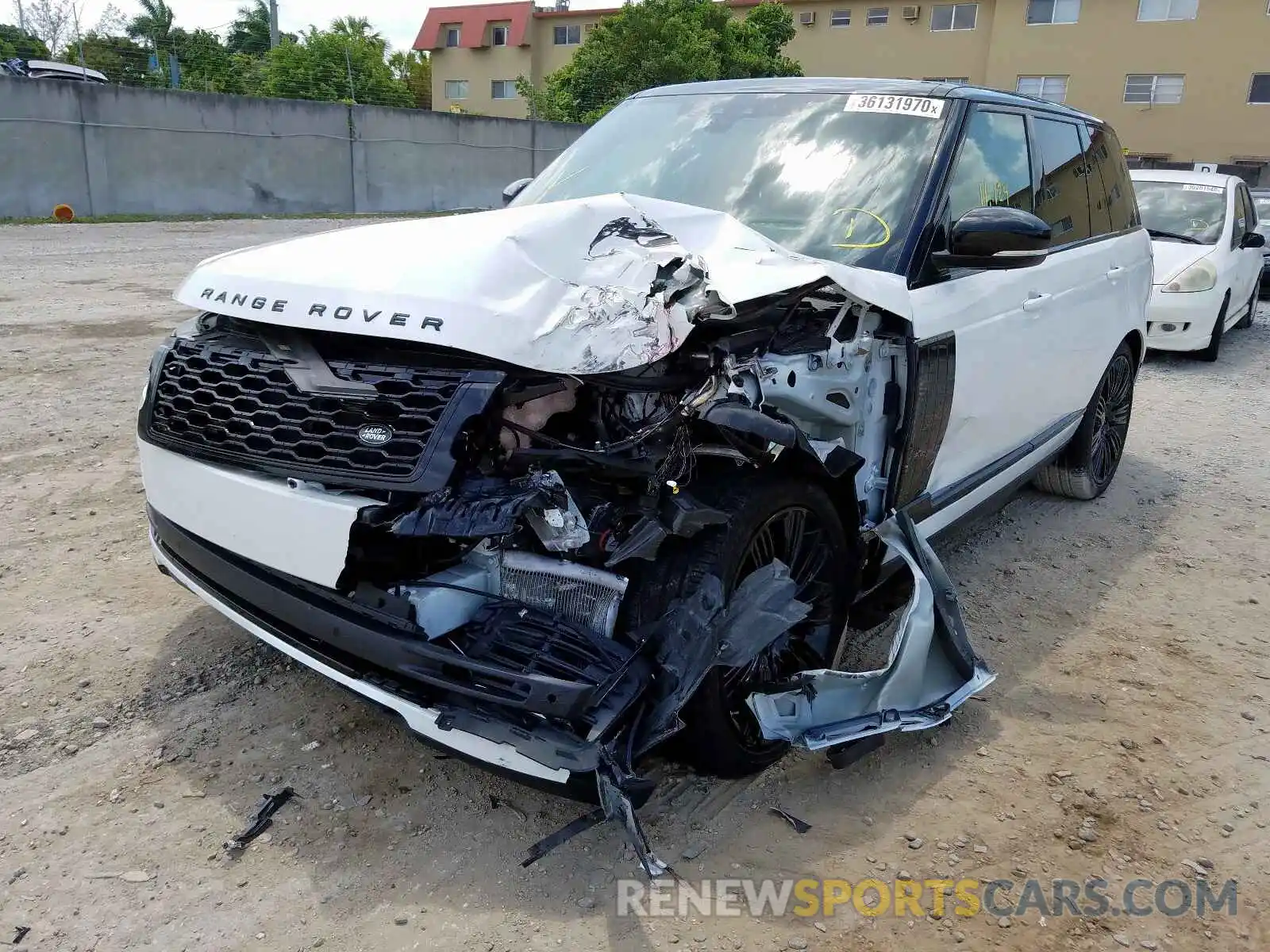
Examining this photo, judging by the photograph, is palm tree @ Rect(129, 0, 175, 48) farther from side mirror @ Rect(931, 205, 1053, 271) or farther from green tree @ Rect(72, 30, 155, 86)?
side mirror @ Rect(931, 205, 1053, 271)

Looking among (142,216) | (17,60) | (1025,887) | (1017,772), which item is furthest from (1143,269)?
(17,60)

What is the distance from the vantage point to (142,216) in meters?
20.9

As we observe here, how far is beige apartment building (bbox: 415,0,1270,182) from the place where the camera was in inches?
1332

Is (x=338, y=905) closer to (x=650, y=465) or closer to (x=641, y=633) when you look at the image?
(x=641, y=633)

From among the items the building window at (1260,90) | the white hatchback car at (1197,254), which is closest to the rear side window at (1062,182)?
the white hatchback car at (1197,254)

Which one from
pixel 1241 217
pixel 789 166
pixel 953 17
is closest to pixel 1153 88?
pixel 953 17

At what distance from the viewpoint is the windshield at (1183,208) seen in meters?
9.77

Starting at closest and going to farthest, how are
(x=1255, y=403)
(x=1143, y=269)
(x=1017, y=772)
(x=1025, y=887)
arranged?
1. (x=1025, y=887)
2. (x=1017, y=772)
3. (x=1143, y=269)
4. (x=1255, y=403)

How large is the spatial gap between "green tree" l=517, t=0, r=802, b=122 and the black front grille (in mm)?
32230

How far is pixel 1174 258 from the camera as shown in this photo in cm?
936

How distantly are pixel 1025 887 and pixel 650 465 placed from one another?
4.93 feet

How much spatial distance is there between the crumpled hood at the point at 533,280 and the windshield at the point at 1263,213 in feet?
45.8

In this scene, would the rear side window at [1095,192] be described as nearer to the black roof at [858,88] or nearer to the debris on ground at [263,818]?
the black roof at [858,88]

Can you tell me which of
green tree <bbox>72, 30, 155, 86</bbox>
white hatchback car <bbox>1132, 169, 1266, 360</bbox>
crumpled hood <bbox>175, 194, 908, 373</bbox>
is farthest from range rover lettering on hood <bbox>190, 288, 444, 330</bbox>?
green tree <bbox>72, 30, 155, 86</bbox>
